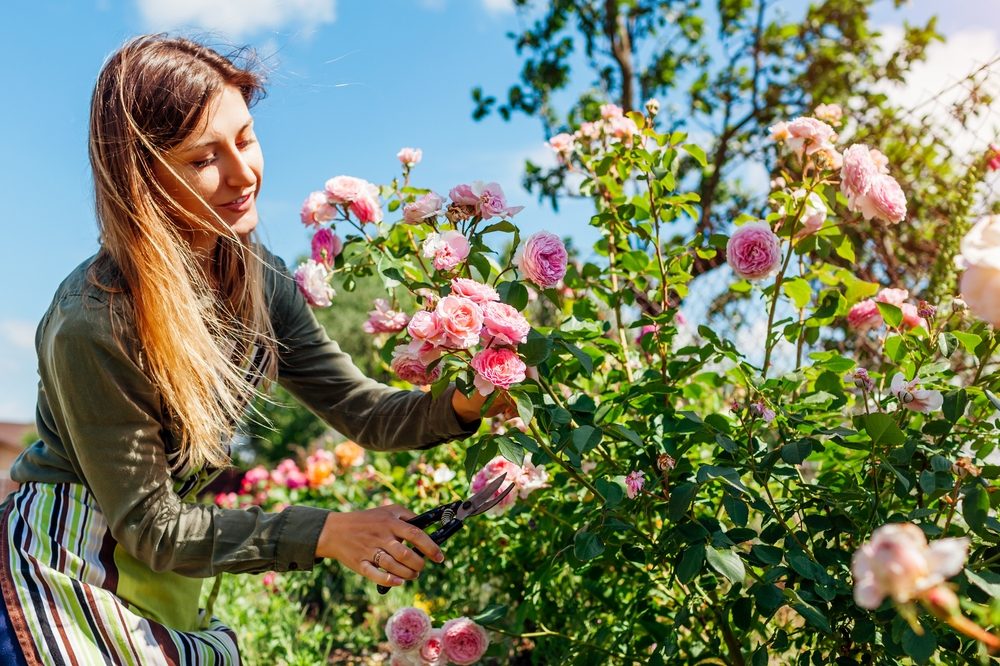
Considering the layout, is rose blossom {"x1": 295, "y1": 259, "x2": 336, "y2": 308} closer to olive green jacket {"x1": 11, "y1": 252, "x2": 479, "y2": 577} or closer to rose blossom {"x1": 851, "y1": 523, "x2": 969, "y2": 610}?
olive green jacket {"x1": 11, "y1": 252, "x2": 479, "y2": 577}

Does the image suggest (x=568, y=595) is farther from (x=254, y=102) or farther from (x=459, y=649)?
(x=254, y=102)

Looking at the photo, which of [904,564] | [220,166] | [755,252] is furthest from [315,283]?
[904,564]

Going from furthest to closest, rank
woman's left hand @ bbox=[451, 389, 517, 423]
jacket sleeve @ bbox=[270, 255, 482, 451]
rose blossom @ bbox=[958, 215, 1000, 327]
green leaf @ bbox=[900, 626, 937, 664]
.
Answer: jacket sleeve @ bbox=[270, 255, 482, 451] → woman's left hand @ bbox=[451, 389, 517, 423] → green leaf @ bbox=[900, 626, 937, 664] → rose blossom @ bbox=[958, 215, 1000, 327]

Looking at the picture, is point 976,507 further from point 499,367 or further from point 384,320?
point 384,320

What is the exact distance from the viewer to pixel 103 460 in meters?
1.34

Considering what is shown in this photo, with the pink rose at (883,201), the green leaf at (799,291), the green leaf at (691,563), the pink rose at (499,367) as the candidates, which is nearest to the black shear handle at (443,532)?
the pink rose at (499,367)

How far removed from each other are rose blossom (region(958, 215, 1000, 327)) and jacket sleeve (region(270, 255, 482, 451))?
109 cm

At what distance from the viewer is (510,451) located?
50.5 inches

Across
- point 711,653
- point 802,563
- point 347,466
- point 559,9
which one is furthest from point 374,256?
point 559,9

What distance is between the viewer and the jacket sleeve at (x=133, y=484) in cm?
133

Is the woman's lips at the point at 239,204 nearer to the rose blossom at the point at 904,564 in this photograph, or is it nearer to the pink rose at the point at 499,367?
the pink rose at the point at 499,367

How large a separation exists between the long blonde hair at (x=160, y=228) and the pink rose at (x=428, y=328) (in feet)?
1.47

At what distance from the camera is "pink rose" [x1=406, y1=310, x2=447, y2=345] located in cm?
120

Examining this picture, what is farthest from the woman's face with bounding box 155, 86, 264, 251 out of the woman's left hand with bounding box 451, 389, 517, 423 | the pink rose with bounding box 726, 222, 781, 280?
the pink rose with bounding box 726, 222, 781, 280
